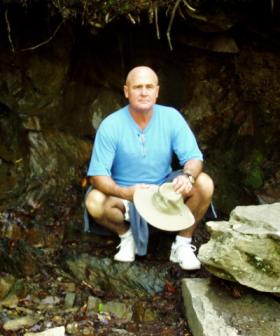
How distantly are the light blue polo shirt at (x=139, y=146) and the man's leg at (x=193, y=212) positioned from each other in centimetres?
25

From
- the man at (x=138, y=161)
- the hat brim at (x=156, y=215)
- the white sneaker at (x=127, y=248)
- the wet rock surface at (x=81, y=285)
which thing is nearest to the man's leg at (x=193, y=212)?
the man at (x=138, y=161)

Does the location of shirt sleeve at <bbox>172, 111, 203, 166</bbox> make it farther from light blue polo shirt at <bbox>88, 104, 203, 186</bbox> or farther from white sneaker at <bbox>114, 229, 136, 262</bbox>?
white sneaker at <bbox>114, 229, 136, 262</bbox>

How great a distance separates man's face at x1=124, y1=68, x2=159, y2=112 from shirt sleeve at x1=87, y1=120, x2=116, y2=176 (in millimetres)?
338

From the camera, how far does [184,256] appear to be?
4.53 meters

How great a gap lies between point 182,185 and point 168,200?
0.56 ft

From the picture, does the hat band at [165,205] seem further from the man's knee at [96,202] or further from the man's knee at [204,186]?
the man's knee at [96,202]

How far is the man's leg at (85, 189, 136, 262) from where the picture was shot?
4.48 metres

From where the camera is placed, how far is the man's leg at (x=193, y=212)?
4.50 m

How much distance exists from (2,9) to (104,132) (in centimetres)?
187

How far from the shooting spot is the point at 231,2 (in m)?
4.96

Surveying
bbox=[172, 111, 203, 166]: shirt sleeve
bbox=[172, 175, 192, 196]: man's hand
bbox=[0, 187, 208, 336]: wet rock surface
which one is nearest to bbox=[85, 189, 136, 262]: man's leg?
bbox=[0, 187, 208, 336]: wet rock surface

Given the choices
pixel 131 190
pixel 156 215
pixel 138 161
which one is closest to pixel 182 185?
pixel 156 215

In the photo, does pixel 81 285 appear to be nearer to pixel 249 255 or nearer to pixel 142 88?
pixel 249 255

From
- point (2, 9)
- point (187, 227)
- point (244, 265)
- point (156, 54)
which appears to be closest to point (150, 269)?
point (187, 227)
